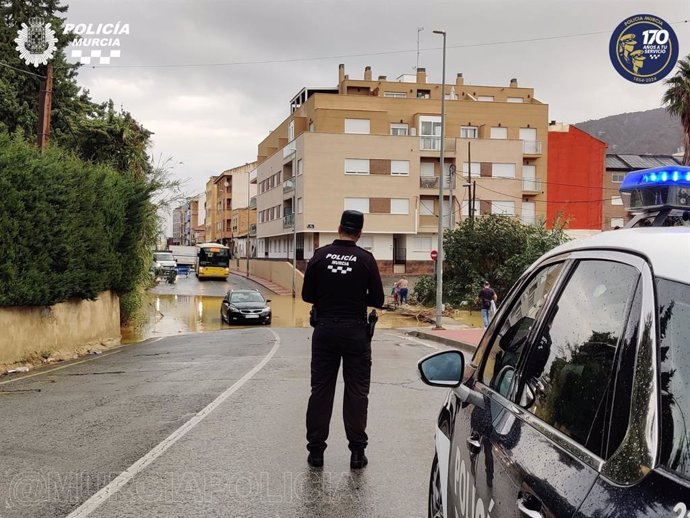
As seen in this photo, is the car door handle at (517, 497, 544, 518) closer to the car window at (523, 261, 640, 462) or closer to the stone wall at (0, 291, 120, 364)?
the car window at (523, 261, 640, 462)

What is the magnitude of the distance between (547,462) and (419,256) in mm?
52151

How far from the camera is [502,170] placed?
5619 cm

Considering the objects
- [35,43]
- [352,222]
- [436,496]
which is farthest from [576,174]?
[436,496]

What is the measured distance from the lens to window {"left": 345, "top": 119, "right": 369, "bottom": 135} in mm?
55031

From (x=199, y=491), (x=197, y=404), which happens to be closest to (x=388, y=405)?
(x=197, y=404)

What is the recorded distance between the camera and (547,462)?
1818 mm

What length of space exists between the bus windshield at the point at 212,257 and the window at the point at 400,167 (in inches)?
784

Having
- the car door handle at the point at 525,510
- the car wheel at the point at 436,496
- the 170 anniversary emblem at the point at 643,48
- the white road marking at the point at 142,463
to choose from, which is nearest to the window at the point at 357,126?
the 170 anniversary emblem at the point at 643,48

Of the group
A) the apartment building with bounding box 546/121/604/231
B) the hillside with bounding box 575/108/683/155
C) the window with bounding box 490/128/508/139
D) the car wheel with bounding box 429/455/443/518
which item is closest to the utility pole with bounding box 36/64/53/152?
the car wheel with bounding box 429/455/443/518

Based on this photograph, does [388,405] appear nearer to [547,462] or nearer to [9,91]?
[547,462]

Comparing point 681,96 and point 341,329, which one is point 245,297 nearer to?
point 681,96

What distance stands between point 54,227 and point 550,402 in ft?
46.8

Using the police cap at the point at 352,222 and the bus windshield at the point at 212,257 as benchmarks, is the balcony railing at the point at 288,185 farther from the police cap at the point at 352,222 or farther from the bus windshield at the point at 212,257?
the police cap at the point at 352,222

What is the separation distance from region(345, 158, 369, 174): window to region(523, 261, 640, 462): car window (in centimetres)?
5096
